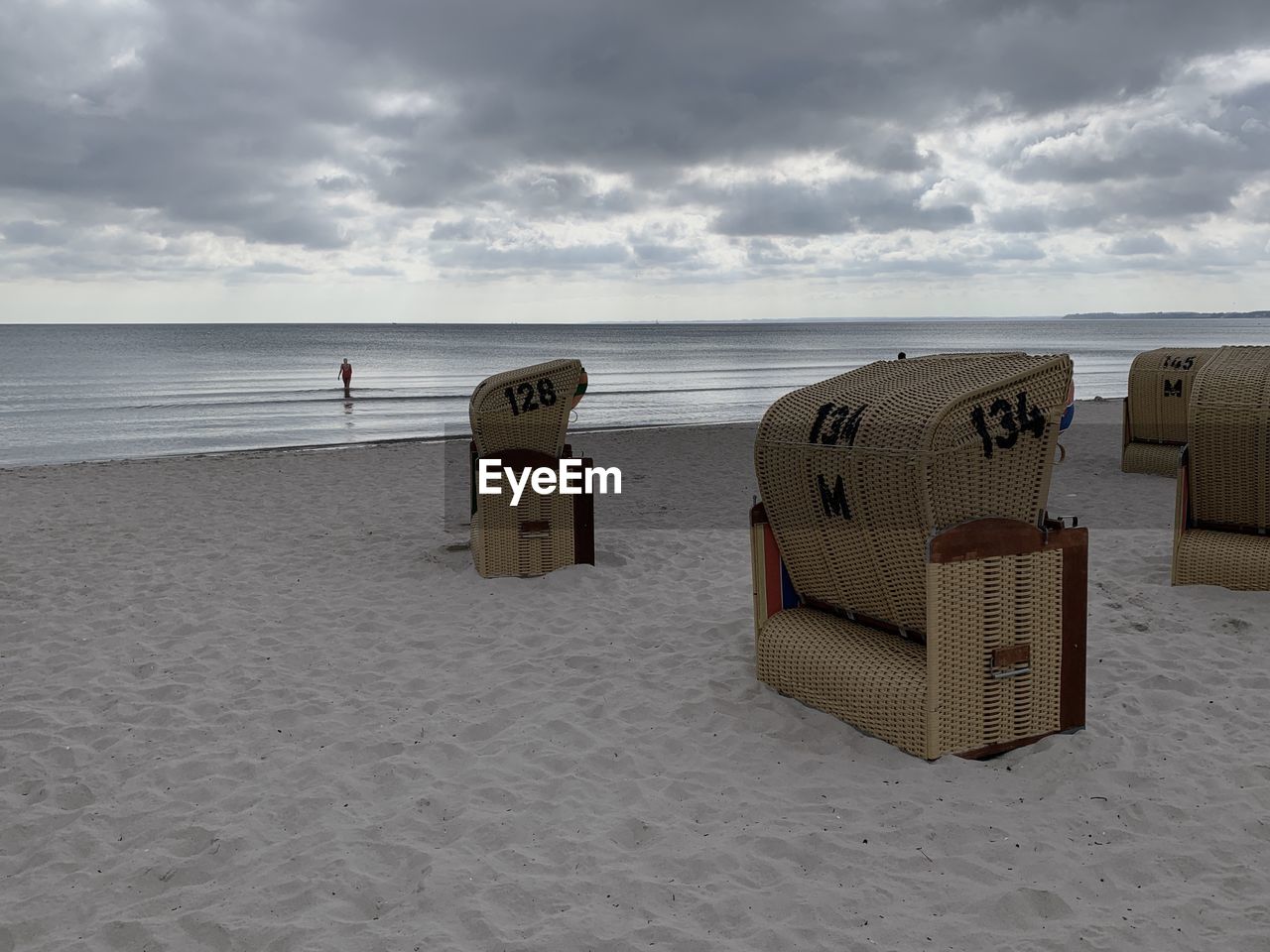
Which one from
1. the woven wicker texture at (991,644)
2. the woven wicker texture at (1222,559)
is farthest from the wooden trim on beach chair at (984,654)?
the woven wicker texture at (1222,559)

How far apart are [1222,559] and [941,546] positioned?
3991 millimetres

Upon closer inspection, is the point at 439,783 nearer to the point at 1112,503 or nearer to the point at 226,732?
the point at 226,732

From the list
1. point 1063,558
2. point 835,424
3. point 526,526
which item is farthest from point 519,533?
point 1063,558

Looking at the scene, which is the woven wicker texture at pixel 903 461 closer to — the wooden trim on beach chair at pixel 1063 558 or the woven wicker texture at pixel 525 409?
the wooden trim on beach chair at pixel 1063 558

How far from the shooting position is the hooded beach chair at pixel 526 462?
7.63 m

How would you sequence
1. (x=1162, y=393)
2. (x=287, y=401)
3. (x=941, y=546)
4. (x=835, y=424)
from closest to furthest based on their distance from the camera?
(x=941, y=546) < (x=835, y=424) < (x=1162, y=393) < (x=287, y=401)

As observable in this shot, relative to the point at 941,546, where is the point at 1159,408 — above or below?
above

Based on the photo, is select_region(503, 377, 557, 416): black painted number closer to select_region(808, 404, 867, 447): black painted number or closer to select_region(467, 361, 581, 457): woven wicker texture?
select_region(467, 361, 581, 457): woven wicker texture

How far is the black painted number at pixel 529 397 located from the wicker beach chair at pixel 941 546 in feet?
10.1

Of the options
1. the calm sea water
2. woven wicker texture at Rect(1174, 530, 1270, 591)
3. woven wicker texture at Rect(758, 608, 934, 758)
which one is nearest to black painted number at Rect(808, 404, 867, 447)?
woven wicker texture at Rect(758, 608, 934, 758)

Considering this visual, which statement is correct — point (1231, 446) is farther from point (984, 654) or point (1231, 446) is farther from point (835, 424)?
point (835, 424)

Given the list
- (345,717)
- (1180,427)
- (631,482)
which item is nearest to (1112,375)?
(1180,427)

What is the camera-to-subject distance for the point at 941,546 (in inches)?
163

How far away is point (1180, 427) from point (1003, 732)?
32.7 feet
